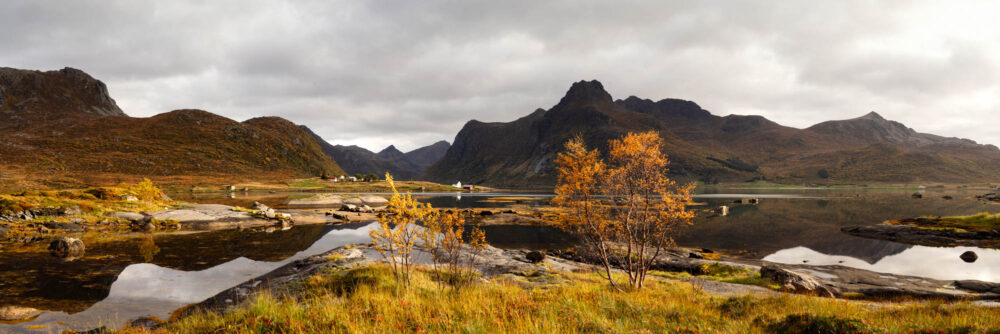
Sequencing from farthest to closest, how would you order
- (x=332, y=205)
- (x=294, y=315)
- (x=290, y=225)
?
(x=332, y=205)
(x=290, y=225)
(x=294, y=315)

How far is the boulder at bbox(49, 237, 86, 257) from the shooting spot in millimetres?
18078

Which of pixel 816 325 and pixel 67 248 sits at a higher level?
pixel 816 325

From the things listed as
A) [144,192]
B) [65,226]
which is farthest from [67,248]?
[144,192]

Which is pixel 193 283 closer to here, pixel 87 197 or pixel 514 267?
pixel 514 267

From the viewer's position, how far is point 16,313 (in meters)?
9.58

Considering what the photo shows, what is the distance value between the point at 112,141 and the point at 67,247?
141409 mm

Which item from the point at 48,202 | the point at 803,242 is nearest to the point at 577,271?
the point at 803,242

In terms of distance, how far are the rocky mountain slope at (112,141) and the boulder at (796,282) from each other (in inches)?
4510

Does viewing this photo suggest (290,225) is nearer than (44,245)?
No

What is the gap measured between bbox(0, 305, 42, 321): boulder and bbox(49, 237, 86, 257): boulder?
1102 centimetres

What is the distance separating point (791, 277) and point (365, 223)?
118ft

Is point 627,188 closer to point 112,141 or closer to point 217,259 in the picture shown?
point 217,259

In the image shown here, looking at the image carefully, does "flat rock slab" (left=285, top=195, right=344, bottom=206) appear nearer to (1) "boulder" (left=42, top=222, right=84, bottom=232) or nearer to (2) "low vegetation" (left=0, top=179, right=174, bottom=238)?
(2) "low vegetation" (left=0, top=179, right=174, bottom=238)

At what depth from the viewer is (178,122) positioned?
493ft
